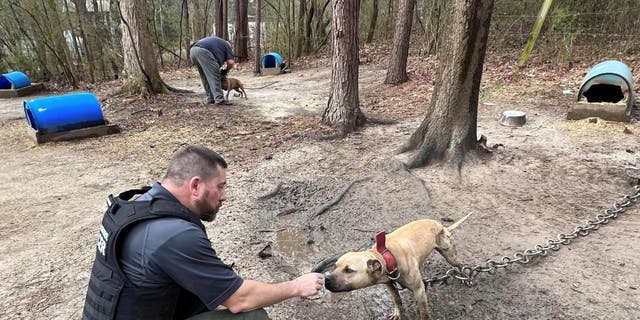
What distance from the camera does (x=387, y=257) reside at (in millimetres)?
2439

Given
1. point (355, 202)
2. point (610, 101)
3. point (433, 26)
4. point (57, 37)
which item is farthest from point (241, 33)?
point (355, 202)

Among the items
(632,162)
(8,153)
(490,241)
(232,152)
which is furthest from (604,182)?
(8,153)

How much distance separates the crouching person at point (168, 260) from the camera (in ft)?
5.87

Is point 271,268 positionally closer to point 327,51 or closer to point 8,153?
point 8,153

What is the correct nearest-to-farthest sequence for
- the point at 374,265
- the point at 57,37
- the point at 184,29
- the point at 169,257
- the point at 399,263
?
the point at 169,257, the point at 374,265, the point at 399,263, the point at 57,37, the point at 184,29

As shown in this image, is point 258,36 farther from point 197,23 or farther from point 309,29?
point 197,23

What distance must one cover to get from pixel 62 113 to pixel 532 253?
7.35 metres

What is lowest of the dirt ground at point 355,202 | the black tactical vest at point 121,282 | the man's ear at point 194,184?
the dirt ground at point 355,202

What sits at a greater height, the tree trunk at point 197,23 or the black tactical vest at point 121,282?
the tree trunk at point 197,23

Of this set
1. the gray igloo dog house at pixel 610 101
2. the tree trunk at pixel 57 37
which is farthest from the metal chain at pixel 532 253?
the tree trunk at pixel 57 37

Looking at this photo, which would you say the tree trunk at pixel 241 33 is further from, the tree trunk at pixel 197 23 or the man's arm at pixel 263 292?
the man's arm at pixel 263 292

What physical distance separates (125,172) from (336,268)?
174 inches

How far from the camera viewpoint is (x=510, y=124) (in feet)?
22.4

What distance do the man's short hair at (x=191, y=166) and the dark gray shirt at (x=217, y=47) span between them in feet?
25.1
